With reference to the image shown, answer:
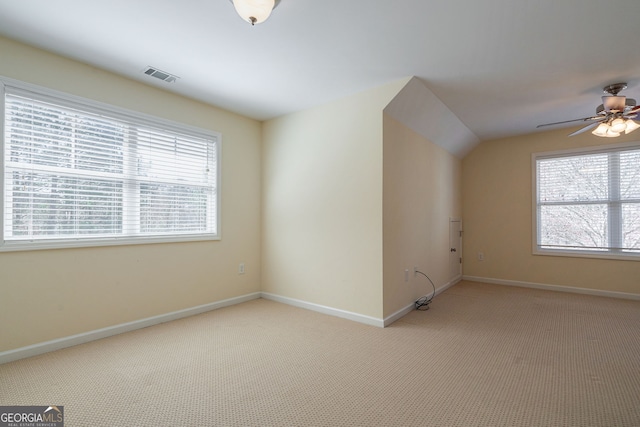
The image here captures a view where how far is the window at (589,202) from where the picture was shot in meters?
4.10

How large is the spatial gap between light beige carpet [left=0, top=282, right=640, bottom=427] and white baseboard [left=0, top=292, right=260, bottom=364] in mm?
83

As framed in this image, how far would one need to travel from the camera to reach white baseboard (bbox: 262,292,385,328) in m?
3.09

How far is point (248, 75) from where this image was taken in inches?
112

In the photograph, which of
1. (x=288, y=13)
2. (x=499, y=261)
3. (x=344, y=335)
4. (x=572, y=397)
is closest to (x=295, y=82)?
(x=288, y=13)

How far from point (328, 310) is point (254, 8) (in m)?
2.96

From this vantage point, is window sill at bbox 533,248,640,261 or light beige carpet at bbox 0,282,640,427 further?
window sill at bbox 533,248,640,261

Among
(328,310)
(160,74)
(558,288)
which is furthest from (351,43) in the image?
(558,288)

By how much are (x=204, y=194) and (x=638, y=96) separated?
5.15 m

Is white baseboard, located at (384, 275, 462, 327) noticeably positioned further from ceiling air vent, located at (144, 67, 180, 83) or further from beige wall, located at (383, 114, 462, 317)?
ceiling air vent, located at (144, 67, 180, 83)

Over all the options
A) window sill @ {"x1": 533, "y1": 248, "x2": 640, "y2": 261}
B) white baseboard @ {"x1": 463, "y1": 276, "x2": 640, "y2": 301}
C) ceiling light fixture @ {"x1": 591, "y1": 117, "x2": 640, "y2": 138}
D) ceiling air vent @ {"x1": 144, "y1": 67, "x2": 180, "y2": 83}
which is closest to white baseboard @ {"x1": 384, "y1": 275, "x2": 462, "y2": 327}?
white baseboard @ {"x1": 463, "y1": 276, "x2": 640, "y2": 301}

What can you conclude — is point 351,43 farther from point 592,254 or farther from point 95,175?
point 592,254

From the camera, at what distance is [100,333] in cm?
268

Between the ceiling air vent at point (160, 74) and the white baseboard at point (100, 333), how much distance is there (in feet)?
8.03

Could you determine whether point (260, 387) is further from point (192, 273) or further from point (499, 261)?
point (499, 261)
